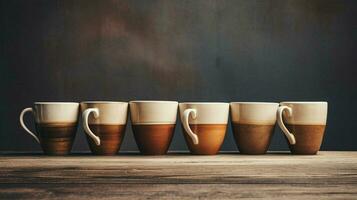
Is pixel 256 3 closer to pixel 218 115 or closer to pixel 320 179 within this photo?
pixel 218 115

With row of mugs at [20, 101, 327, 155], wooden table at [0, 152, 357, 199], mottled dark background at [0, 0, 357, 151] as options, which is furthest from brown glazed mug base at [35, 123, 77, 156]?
mottled dark background at [0, 0, 357, 151]

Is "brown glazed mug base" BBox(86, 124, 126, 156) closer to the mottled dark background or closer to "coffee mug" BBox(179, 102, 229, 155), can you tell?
"coffee mug" BBox(179, 102, 229, 155)

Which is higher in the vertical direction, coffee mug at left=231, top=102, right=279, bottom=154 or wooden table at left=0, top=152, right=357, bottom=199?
coffee mug at left=231, top=102, right=279, bottom=154

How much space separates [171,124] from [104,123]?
124 mm

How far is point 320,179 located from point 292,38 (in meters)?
0.77

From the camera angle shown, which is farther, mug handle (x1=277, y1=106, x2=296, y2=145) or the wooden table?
mug handle (x1=277, y1=106, x2=296, y2=145)

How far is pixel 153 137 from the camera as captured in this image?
0.97 metres

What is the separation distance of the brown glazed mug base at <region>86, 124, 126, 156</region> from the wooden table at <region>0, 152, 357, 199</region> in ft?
0.36

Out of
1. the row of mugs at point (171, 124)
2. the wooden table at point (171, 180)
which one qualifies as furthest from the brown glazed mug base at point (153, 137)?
the wooden table at point (171, 180)

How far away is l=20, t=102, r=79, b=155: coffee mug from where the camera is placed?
3.14ft

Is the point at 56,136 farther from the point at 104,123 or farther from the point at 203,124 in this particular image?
the point at 203,124

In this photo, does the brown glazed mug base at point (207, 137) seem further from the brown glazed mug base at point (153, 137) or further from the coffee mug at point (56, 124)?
the coffee mug at point (56, 124)

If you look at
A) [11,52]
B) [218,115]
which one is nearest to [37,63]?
[11,52]

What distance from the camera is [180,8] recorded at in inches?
59.9
